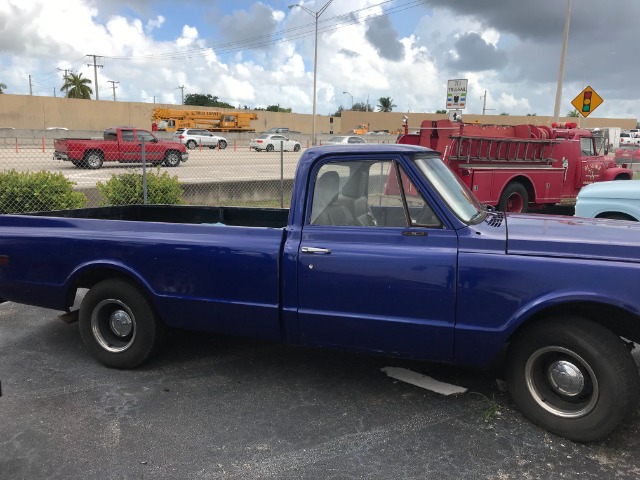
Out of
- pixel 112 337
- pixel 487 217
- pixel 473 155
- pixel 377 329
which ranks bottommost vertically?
pixel 112 337

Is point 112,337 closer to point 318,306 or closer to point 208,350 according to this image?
point 208,350

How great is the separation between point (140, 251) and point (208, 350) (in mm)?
1181

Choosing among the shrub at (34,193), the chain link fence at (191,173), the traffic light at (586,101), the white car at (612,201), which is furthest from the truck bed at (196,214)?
the traffic light at (586,101)

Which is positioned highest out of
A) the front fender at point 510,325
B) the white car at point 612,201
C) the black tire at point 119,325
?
the white car at point 612,201

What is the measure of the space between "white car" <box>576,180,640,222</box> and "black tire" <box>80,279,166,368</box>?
559 cm

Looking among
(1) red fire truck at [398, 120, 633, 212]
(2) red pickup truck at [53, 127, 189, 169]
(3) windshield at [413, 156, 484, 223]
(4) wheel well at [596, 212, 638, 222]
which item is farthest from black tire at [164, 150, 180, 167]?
(3) windshield at [413, 156, 484, 223]

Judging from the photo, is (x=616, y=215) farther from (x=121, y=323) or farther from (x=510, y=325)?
(x=121, y=323)

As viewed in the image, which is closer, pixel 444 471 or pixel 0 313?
pixel 444 471

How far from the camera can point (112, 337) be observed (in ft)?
14.1

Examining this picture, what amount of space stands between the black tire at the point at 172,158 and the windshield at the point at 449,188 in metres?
20.0

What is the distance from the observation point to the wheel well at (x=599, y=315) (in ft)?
10.2

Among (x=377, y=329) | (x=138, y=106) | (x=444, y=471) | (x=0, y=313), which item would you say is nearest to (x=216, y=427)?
(x=377, y=329)

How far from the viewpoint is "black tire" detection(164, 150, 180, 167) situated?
22556 mm

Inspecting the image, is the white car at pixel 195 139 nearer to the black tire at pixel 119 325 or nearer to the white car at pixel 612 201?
the white car at pixel 612 201
